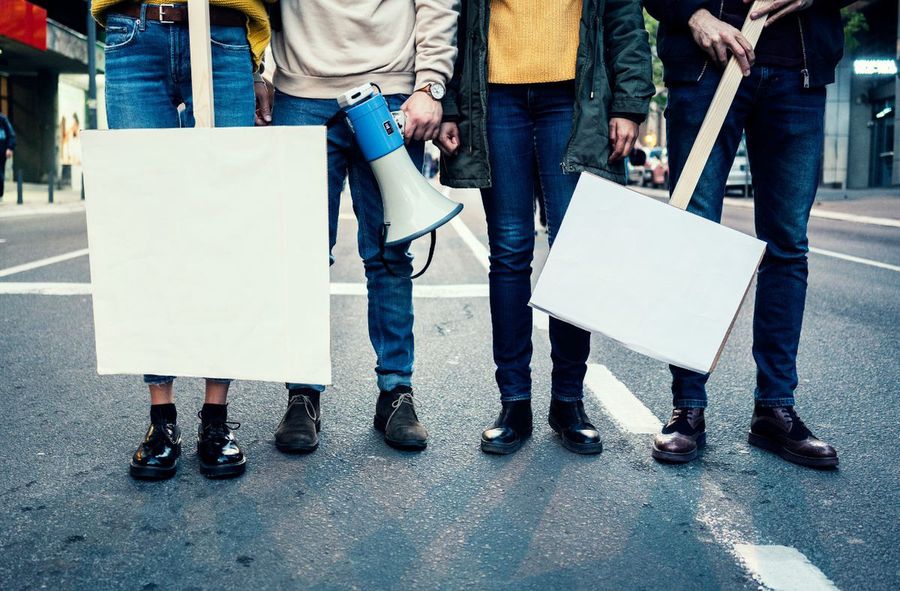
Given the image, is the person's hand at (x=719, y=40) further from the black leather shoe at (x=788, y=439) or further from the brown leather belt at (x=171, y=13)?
the brown leather belt at (x=171, y=13)

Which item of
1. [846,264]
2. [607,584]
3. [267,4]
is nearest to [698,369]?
[607,584]

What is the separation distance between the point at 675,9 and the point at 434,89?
794 mm

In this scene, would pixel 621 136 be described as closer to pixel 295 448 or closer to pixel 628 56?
pixel 628 56

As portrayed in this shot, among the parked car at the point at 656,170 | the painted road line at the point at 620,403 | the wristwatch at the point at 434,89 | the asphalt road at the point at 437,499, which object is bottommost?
the painted road line at the point at 620,403

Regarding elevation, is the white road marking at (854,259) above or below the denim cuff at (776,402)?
below

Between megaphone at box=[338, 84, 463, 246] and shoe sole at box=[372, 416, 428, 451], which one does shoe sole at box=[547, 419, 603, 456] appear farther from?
megaphone at box=[338, 84, 463, 246]

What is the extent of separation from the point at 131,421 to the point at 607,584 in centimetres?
200

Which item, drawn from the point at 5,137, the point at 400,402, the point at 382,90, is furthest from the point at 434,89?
the point at 5,137

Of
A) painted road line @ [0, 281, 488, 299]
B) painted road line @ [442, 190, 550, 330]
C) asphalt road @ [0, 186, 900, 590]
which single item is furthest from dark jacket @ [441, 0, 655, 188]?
painted road line @ [0, 281, 488, 299]

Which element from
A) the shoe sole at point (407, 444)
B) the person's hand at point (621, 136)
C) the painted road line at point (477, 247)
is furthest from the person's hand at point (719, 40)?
the painted road line at point (477, 247)

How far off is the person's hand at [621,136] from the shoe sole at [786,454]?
1.05m

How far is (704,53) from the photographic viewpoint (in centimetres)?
297

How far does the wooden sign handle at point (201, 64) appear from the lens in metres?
2.54

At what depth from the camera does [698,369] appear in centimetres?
269
